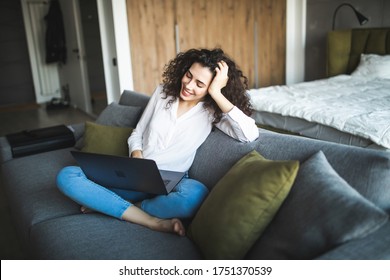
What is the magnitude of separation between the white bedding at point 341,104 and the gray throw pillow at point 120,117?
1.13 m

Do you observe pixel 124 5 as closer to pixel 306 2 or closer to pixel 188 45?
pixel 188 45

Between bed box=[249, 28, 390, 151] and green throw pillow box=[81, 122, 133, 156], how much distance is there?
1292 mm

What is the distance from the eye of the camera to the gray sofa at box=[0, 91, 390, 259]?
98cm

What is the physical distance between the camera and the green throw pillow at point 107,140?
2256mm

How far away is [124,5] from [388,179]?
3.64 meters

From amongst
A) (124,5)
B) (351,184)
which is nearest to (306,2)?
(124,5)

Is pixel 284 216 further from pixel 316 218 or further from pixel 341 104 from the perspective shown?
pixel 341 104

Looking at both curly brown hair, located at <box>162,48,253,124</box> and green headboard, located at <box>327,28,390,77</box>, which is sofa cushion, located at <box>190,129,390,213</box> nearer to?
curly brown hair, located at <box>162,48,253,124</box>

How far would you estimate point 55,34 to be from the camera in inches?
244

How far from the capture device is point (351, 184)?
4.01 ft

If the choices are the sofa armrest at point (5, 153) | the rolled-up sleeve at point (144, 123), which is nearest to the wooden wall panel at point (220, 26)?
the sofa armrest at point (5, 153)

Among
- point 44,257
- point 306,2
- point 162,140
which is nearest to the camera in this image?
point 44,257

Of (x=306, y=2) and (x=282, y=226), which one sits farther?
(x=306, y=2)

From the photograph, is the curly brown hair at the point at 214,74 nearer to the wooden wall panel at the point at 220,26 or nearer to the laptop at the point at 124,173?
the laptop at the point at 124,173
